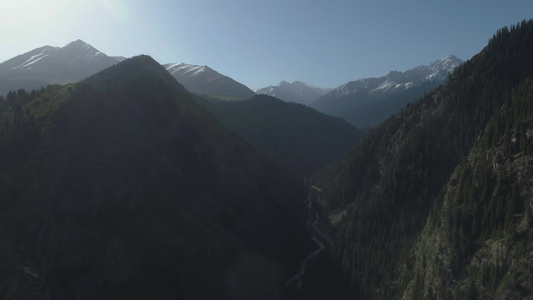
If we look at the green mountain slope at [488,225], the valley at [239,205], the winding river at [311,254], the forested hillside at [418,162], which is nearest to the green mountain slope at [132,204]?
the valley at [239,205]

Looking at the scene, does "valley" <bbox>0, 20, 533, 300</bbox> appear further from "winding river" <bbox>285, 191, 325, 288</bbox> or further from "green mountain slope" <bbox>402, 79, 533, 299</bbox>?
"winding river" <bbox>285, 191, 325, 288</bbox>

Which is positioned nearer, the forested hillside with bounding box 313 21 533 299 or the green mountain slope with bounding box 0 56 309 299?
the green mountain slope with bounding box 0 56 309 299

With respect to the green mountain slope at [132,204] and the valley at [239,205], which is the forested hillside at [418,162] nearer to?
the valley at [239,205]

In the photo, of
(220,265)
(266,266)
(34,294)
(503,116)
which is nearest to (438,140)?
(503,116)

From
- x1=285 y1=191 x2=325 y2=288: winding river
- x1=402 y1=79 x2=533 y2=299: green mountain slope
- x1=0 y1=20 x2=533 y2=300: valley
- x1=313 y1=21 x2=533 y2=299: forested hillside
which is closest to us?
x1=402 y1=79 x2=533 y2=299: green mountain slope

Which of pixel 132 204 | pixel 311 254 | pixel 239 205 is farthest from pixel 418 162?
pixel 132 204

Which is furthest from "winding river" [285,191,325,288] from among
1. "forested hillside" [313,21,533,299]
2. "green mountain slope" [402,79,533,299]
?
"green mountain slope" [402,79,533,299]
